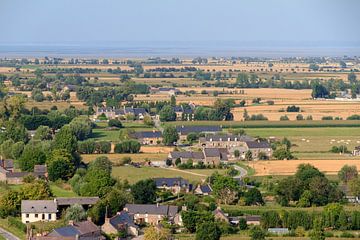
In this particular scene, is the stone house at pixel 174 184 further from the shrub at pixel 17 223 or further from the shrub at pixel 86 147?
the shrub at pixel 86 147

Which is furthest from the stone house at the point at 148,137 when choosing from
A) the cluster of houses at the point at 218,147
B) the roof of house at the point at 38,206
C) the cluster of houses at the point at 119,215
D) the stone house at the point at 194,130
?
the roof of house at the point at 38,206

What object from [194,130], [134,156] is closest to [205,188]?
[134,156]

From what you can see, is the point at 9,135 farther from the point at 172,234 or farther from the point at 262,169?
the point at 172,234

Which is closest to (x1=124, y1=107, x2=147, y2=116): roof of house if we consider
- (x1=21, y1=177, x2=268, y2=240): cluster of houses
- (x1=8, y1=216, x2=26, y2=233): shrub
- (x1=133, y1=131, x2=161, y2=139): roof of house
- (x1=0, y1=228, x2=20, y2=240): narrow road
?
(x1=133, y1=131, x2=161, y2=139): roof of house

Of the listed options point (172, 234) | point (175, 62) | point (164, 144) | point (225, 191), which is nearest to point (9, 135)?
point (164, 144)

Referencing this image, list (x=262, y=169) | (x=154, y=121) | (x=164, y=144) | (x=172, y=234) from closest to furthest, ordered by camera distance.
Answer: (x=172, y=234) → (x=262, y=169) → (x=164, y=144) → (x=154, y=121)

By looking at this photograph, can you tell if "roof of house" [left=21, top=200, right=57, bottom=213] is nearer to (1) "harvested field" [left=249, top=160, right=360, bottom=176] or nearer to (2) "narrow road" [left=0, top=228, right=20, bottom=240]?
(2) "narrow road" [left=0, top=228, right=20, bottom=240]

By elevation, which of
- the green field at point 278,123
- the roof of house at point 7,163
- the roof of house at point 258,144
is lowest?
the green field at point 278,123
